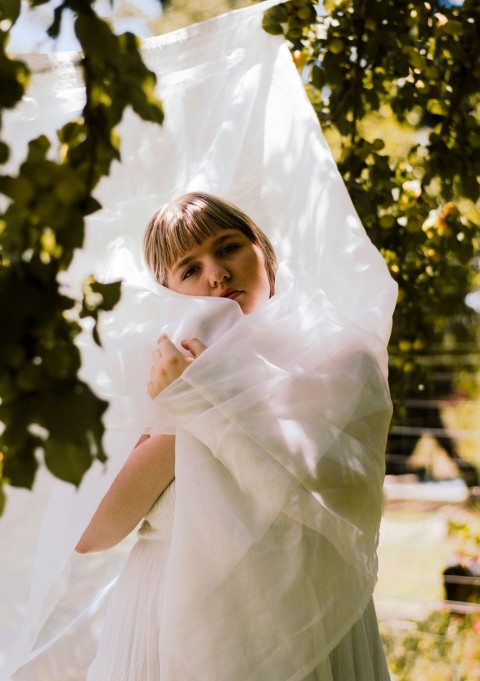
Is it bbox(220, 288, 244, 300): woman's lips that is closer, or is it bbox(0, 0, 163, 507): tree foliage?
bbox(0, 0, 163, 507): tree foliage

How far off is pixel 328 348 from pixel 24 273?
31.1 inches

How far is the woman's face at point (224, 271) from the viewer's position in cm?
173

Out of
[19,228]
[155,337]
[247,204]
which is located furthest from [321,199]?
[19,228]

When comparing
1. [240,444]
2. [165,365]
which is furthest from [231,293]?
[240,444]

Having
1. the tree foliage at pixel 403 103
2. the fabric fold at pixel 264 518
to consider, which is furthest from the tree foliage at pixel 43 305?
the tree foliage at pixel 403 103

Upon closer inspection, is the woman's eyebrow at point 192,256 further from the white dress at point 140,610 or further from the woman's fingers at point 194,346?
the white dress at point 140,610

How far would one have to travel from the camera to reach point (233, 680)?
53.2 inches

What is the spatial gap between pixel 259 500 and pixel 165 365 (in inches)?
10.6

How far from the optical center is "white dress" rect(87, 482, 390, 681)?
152cm

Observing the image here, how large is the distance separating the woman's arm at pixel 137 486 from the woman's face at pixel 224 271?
13.5 inches

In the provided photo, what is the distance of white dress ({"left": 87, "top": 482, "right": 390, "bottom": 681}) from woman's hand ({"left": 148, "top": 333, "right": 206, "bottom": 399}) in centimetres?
21

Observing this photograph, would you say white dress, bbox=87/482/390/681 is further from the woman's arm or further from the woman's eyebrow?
the woman's eyebrow

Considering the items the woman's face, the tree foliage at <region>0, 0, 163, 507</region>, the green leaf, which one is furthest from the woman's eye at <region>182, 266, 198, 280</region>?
the tree foliage at <region>0, 0, 163, 507</region>

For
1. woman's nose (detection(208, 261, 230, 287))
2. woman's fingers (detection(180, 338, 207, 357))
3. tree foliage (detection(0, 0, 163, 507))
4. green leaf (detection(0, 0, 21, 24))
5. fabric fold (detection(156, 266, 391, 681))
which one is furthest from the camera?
woman's nose (detection(208, 261, 230, 287))
